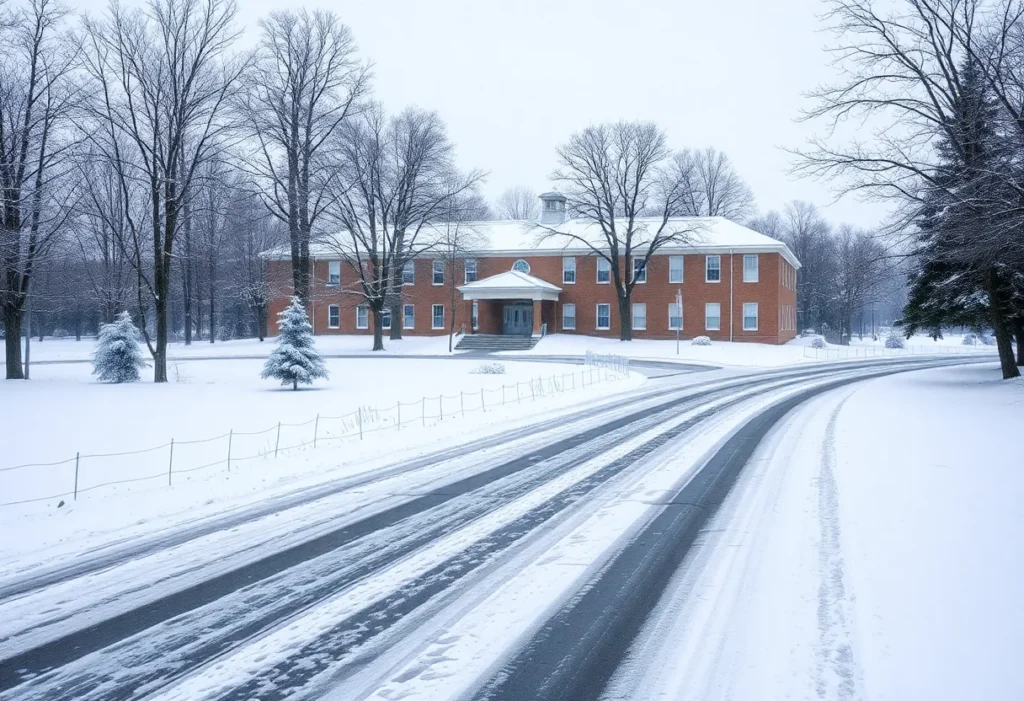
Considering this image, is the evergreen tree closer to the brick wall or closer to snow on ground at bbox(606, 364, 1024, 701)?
snow on ground at bbox(606, 364, 1024, 701)

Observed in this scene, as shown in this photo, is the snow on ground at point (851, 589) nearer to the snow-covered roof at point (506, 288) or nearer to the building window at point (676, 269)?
the snow-covered roof at point (506, 288)

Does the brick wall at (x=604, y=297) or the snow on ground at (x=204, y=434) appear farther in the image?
the brick wall at (x=604, y=297)

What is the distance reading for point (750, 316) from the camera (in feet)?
170

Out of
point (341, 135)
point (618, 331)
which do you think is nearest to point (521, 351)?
point (618, 331)

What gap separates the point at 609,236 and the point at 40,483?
144 ft

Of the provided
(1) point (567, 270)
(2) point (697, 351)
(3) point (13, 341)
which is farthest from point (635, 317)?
(3) point (13, 341)

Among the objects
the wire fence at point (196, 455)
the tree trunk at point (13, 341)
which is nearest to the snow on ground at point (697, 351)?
the wire fence at point (196, 455)

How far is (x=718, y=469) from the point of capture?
1145 cm

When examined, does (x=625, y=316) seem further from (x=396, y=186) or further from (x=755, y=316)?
(x=396, y=186)

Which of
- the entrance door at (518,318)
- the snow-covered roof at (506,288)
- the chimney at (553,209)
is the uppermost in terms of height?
the chimney at (553,209)

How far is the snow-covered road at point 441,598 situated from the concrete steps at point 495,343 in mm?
38177

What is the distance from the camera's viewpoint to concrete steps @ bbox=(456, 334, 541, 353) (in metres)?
49.1

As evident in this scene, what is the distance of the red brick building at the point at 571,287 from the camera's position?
2030 inches

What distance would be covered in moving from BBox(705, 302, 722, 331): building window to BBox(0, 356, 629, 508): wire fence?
114 ft
